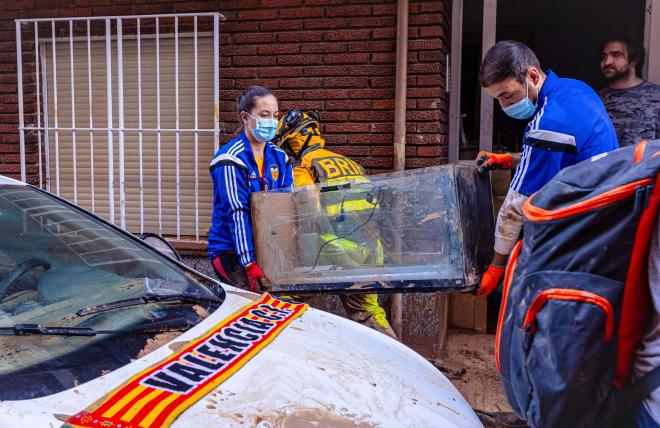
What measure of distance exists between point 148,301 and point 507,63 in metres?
1.79

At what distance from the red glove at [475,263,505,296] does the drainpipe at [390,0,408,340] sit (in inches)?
64.2

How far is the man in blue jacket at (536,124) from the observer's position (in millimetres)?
2568

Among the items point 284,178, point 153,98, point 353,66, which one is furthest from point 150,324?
→ point 153,98

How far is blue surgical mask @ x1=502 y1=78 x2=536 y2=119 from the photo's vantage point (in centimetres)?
280

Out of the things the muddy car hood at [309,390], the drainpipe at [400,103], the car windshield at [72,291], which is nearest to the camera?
the muddy car hood at [309,390]

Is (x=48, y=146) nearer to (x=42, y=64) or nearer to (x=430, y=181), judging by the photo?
(x=42, y=64)

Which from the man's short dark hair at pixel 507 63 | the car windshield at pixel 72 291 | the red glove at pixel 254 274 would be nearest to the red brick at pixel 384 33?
the man's short dark hair at pixel 507 63

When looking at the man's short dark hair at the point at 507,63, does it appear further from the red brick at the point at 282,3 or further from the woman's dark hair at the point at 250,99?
the red brick at the point at 282,3

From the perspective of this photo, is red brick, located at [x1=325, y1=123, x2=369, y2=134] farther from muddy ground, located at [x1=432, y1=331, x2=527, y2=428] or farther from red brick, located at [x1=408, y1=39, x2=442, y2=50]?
muddy ground, located at [x1=432, y1=331, x2=527, y2=428]

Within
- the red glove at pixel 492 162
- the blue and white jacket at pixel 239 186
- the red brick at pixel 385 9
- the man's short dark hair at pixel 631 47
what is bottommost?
the blue and white jacket at pixel 239 186

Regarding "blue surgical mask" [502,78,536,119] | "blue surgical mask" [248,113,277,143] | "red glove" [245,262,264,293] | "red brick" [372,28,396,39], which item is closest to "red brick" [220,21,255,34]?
"red brick" [372,28,396,39]

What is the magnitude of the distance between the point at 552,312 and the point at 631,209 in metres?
0.30

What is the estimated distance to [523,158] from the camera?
8.89 feet

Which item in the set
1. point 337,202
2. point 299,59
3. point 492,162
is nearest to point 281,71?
point 299,59
